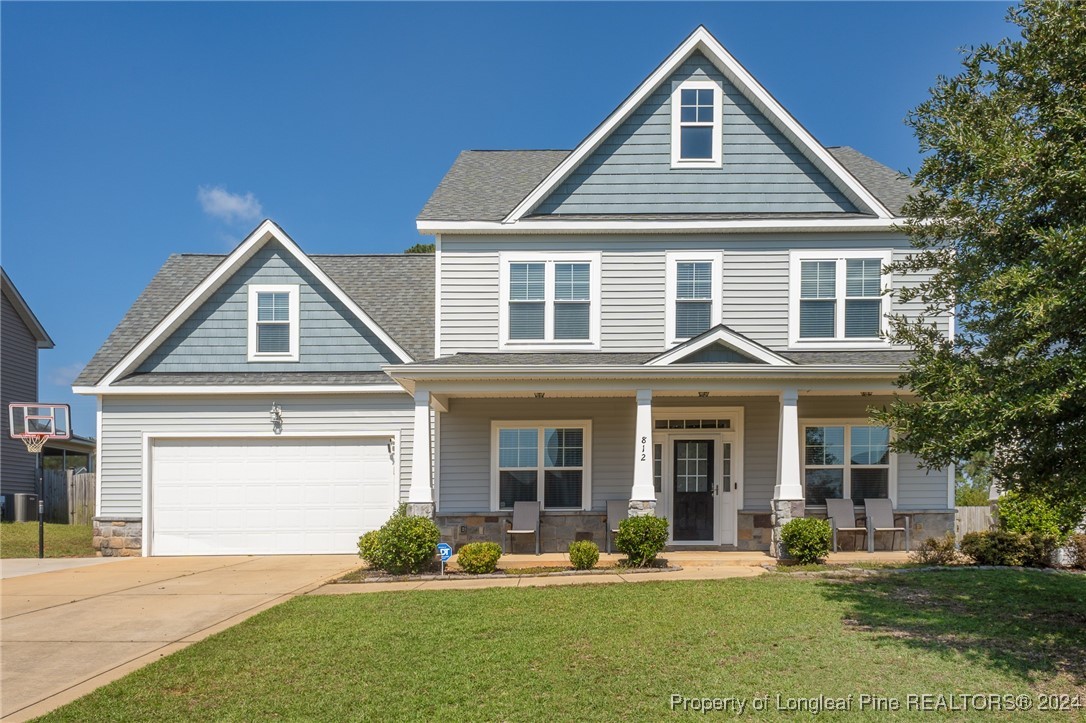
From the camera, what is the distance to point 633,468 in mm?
13578

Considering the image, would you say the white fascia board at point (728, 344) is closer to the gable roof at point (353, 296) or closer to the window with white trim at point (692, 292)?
the window with white trim at point (692, 292)

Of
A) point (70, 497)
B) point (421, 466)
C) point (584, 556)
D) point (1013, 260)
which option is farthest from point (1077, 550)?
point (70, 497)

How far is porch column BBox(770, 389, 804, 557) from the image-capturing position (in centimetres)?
1172

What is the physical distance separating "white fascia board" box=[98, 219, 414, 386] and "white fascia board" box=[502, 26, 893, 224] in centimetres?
330

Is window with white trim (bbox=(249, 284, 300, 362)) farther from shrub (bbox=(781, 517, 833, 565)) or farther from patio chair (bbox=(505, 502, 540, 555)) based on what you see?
shrub (bbox=(781, 517, 833, 565))

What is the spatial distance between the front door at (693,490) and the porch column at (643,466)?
199 cm

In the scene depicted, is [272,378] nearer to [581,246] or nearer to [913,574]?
[581,246]

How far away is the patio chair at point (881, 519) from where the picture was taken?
12922 mm

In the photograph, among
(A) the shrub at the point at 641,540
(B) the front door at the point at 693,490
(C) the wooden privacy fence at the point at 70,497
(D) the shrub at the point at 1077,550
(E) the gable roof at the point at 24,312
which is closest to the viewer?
(D) the shrub at the point at 1077,550

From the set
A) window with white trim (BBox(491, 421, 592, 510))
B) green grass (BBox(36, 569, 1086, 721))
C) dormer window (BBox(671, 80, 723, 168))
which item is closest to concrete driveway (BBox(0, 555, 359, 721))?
green grass (BBox(36, 569, 1086, 721))

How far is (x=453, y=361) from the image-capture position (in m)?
12.4

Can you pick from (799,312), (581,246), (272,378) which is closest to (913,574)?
(799,312)

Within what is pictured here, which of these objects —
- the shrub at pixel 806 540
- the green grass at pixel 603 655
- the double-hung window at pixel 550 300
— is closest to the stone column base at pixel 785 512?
the shrub at pixel 806 540

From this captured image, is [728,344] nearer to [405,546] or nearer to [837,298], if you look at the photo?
[837,298]
